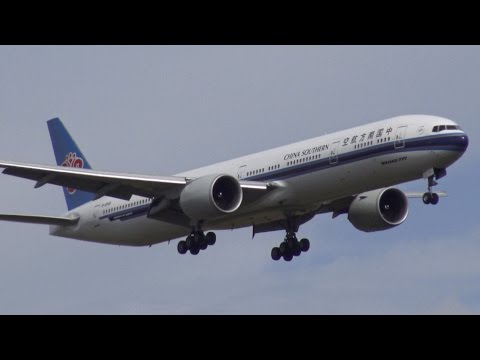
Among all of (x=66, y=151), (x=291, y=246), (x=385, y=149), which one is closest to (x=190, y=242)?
(x=291, y=246)

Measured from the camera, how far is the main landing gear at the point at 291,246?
6562cm

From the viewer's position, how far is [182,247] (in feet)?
212

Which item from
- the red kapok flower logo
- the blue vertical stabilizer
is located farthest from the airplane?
the red kapok flower logo

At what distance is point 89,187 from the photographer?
209 feet

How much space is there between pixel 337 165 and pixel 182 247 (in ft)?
30.1

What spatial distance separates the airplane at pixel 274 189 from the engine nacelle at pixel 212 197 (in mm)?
40

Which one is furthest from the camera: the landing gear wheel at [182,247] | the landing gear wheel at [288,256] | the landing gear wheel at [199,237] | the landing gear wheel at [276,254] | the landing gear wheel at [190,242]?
the landing gear wheel at [276,254]

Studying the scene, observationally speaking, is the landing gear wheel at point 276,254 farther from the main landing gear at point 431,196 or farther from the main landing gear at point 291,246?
the main landing gear at point 431,196

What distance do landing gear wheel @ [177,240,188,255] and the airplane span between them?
0.15 meters

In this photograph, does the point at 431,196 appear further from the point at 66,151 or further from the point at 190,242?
the point at 66,151

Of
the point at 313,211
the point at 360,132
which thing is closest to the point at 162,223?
the point at 313,211

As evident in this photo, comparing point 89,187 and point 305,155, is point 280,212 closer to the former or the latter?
point 305,155

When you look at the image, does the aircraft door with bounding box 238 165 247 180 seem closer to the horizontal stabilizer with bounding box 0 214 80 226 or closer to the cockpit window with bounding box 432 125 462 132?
the cockpit window with bounding box 432 125 462 132

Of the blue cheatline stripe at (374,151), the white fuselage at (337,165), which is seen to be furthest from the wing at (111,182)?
the blue cheatline stripe at (374,151)
